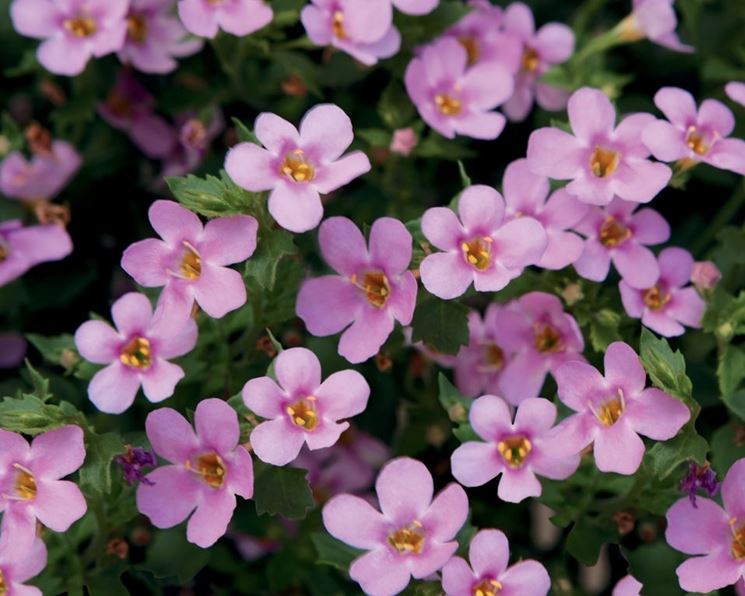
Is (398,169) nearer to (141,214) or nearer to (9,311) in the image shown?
(141,214)

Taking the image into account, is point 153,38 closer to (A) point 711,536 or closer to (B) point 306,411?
(B) point 306,411

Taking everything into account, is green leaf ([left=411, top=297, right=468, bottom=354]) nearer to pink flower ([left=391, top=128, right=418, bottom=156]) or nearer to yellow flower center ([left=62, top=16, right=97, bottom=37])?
pink flower ([left=391, top=128, right=418, bottom=156])

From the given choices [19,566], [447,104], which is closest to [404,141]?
[447,104]

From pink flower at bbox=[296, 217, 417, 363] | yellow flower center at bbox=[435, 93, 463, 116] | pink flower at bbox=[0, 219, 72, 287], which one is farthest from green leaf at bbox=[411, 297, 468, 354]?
pink flower at bbox=[0, 219, 72, 287]

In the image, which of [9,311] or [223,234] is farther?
[9,311]

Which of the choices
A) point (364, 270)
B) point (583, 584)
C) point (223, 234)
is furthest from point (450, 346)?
point (583, 584)

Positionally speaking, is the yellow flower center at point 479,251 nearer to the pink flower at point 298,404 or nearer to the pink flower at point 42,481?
the pink flower at point 298,404

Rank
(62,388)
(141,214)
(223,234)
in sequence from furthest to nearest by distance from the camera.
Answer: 1. (141,214)
2. (62,388)
3. (223,234)
